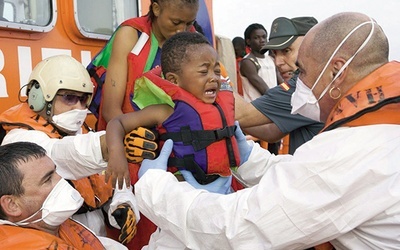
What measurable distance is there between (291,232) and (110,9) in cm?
279

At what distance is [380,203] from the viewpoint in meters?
1.38

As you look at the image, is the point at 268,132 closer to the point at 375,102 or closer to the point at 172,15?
the point at 172,15

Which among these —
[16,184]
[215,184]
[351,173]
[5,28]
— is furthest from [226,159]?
[5,28]

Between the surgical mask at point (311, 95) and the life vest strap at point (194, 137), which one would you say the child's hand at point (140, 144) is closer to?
the life vest strap at point (194, 137)

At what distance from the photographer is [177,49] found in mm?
2057

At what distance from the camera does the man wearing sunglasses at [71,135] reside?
7.05ft

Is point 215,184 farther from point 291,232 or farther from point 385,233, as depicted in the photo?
point 385,233

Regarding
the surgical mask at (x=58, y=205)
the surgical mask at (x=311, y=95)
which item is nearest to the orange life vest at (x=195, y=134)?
the surgical mask at (x=311, y=95)

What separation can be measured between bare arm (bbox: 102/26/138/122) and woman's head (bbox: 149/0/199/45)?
162 mm

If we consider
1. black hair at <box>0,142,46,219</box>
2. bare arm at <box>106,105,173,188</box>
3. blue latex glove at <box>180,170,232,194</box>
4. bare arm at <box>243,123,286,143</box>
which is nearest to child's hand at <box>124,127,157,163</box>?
bare arm at <box>106,105,173,188</box>

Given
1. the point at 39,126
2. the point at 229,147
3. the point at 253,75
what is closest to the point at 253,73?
the point at 253,75

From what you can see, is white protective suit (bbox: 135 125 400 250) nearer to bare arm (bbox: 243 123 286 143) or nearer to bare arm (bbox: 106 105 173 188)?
bare arm (bbox: 106 105 173 188)

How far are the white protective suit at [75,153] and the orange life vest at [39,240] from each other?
11.1 inches

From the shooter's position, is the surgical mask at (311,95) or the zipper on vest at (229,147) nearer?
the surgical mask at (311,95)
